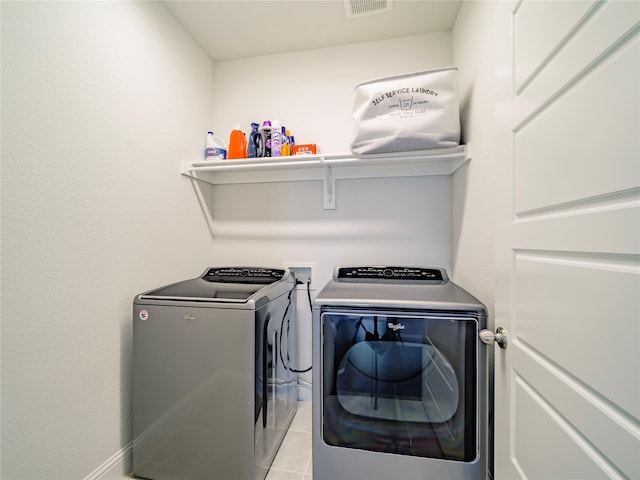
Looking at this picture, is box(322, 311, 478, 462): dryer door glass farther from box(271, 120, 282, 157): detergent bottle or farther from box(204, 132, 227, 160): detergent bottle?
box(204, 132, 227, 160): detergent bottle

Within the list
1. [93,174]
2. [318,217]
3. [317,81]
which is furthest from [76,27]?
[318,217]

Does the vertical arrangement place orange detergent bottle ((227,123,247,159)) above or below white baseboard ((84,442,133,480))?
above

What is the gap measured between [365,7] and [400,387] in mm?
2071

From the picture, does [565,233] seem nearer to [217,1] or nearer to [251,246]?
[251,246]

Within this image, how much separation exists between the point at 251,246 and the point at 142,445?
1.27 meters

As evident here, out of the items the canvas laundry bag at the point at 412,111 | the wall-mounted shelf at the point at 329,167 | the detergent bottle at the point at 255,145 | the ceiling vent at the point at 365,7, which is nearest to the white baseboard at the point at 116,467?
the wall-mounted shelf at the point at 329,167

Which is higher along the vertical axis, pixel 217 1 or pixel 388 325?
pixel 217 1

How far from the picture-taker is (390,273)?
1.66 meters

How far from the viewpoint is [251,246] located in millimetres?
2082

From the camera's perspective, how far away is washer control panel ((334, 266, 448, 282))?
161 centimetres

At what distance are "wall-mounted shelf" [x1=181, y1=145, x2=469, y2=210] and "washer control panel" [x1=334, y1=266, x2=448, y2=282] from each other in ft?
1.69

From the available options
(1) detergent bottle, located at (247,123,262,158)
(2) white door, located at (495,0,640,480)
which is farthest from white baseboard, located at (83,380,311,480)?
(1) detergent bottle, located at (247,123,262,158)

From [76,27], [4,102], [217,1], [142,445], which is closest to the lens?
[4,102]

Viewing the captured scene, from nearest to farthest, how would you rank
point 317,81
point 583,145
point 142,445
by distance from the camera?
1. point 583,145
2. point 142,445
3. point 317,81
